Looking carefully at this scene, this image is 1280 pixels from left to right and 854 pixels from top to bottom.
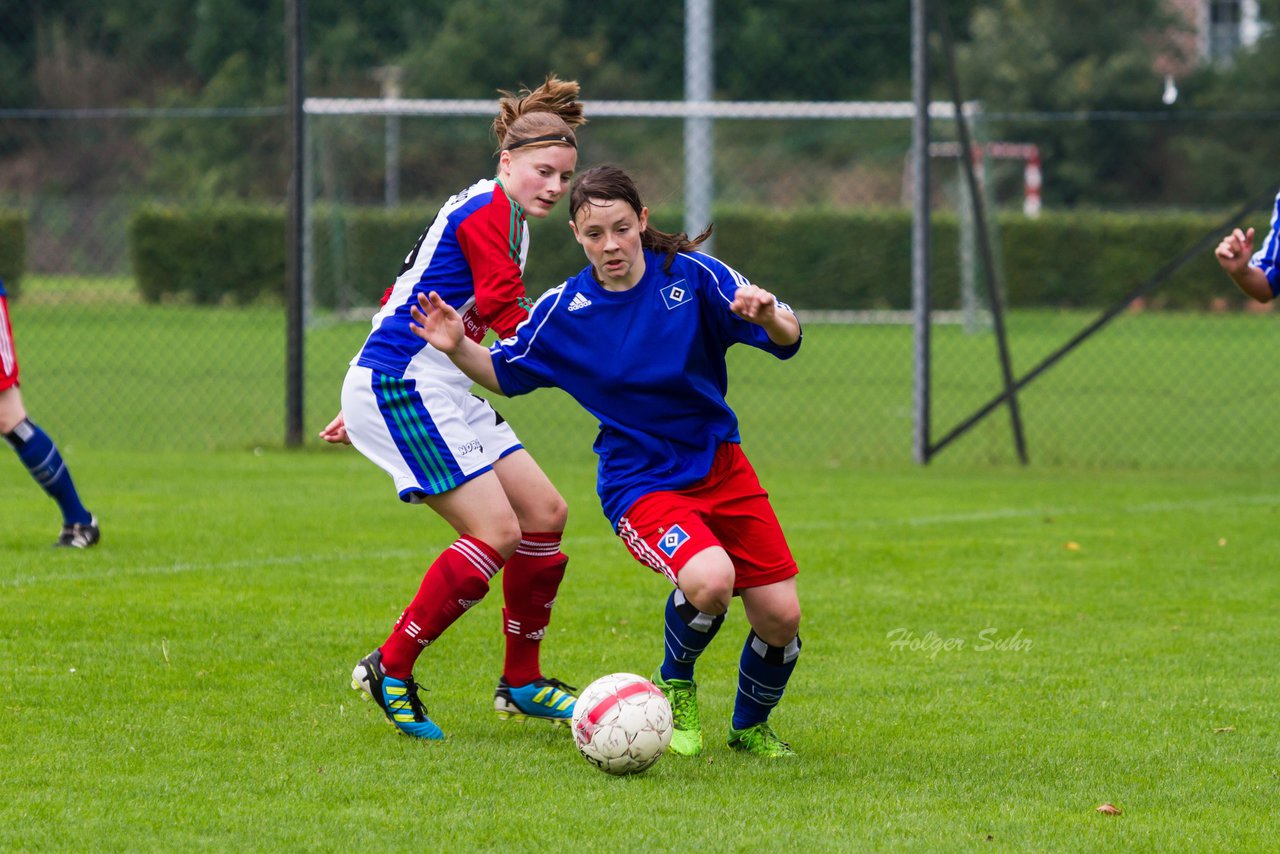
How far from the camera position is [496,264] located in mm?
4852

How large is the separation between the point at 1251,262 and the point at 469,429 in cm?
293

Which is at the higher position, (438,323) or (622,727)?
(438,323)

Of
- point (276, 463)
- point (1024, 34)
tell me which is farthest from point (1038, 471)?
point (1024, 34)

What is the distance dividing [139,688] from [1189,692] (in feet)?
10.9

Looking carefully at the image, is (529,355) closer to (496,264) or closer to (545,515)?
(496,264)

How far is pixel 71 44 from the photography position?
2769 cm

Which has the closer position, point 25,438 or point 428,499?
point 428,499

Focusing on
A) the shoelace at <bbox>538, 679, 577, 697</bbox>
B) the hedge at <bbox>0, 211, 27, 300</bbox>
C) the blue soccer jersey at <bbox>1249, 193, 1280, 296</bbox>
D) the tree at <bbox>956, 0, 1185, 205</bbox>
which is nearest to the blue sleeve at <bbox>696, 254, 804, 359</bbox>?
the shoelace at <bbox>538, 679, 577, 697</bbox>

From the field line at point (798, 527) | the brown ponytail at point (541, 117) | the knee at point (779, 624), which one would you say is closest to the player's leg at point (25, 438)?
the field line at point (798, 527)

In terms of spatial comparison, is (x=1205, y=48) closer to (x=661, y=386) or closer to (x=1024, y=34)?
(x=1024, y=34)

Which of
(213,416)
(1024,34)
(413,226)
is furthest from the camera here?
(1024,34)

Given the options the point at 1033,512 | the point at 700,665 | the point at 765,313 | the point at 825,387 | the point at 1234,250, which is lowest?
the point at 825,387

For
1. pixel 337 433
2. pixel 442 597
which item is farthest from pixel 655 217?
pixel 442 597

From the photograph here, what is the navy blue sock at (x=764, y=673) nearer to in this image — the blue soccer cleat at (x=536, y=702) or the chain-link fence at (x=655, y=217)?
the blue soccer cleat at (x=536, y=702)
